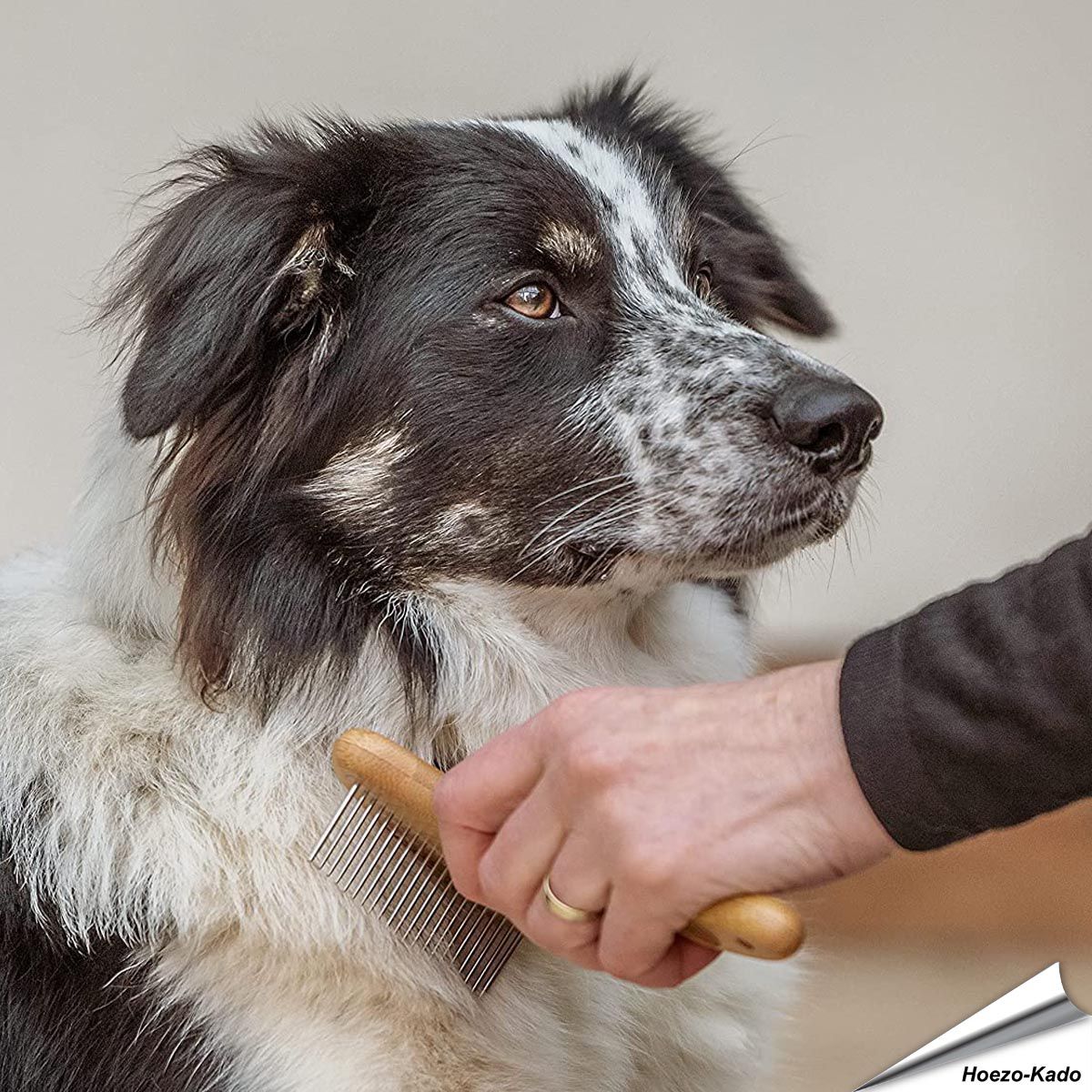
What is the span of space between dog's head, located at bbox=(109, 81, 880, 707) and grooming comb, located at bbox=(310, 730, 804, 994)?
213 millimetres

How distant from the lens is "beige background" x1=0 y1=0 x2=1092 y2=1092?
2.98 m

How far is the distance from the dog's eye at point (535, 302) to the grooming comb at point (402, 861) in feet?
1.65

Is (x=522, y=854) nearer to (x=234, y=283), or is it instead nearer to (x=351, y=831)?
(x=351, y=831)

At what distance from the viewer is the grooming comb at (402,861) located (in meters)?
1.19

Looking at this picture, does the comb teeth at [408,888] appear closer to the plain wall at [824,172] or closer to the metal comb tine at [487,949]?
the metal comb tine at [487,949]

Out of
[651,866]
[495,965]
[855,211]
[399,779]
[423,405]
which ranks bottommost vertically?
[495,965]

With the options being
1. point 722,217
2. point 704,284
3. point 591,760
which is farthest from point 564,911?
point 722,217

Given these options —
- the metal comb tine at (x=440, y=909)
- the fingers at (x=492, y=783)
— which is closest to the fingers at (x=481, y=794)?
the fingers at (x=492, y=783)

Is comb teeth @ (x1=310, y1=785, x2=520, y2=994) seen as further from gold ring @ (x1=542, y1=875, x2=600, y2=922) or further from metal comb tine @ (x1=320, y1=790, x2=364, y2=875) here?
gold ring @ (x1=542, y1=875, x2=600, y2=922)

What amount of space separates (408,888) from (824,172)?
2.37m

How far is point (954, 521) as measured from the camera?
335 centimetres

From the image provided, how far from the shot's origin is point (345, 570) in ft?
4.70

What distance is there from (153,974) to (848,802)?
2.35 ft

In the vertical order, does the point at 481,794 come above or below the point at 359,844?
above
